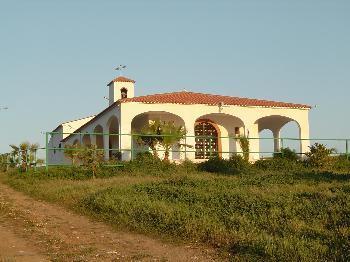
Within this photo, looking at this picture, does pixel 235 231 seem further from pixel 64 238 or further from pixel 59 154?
pixel 59 154

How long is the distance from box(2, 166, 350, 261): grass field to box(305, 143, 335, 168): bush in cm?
680

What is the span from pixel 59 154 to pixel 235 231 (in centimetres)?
3173

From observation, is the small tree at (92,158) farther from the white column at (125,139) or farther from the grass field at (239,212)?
the grass field at (239,212)

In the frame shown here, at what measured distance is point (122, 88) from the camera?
31859 millimetres

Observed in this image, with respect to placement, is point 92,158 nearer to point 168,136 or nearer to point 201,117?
point 168,136

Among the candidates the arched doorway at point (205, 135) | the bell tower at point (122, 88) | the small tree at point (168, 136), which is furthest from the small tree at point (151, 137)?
the bell tower at point (122, 88)

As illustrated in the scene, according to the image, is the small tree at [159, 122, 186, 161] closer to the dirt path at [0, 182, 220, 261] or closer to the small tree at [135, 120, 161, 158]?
the small tree at [135, 120, 161, 158]

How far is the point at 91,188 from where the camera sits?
14516mm

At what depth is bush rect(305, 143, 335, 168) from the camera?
71.1 ft

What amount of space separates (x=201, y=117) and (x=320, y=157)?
299 inches

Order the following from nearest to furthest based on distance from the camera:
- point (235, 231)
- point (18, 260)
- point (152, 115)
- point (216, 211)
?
point (18, 260) → point (235, 231) → point (216, 211) → point (152, 115)

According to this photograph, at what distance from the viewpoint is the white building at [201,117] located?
24.0 m

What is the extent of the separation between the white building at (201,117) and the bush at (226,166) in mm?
2015

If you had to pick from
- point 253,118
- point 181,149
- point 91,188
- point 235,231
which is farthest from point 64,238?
point 253,118
